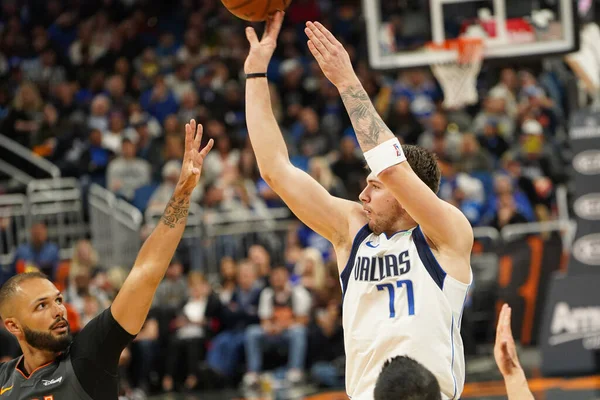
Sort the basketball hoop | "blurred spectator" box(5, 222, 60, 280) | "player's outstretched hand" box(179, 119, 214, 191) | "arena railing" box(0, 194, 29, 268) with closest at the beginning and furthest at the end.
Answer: "player's outstretched hand" box(179, 119, 214, 191)
the basketball hoop
"blurred spectator" box(5, 222, 60, 280)
"arena railing" box(0, 194, 29, 268)

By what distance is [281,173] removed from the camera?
14.8ft

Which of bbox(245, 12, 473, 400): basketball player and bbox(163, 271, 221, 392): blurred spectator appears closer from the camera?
bbox(245, 12, 473, 400): basketball player

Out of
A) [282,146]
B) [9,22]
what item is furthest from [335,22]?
[282,146]

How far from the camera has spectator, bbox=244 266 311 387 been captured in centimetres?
1251

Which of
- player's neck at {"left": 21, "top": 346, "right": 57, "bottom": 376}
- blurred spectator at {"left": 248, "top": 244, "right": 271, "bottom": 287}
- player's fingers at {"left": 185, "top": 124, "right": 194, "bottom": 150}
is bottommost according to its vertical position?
blurred spectator at {"left": 248, "top": 244, "right": 271, "bottom": 287}

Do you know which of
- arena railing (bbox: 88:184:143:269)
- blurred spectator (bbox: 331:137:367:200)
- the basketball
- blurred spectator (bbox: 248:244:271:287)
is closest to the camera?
the basketball

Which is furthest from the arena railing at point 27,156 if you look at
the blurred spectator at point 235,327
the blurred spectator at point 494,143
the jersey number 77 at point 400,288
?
the jersey number 77 at point 400,288

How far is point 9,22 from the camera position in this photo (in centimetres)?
1995

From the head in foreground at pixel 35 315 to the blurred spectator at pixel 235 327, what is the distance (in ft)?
27.1

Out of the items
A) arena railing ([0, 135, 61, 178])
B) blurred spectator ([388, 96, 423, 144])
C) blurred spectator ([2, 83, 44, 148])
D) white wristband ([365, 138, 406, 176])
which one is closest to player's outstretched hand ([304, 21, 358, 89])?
white wristband ([365, 138, 406, 176])

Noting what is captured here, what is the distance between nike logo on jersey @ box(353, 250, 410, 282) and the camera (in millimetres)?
Answer: 4082

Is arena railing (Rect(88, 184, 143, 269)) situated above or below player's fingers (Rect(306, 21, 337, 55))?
below

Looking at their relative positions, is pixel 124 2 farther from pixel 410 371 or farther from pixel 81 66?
pixel 410 371

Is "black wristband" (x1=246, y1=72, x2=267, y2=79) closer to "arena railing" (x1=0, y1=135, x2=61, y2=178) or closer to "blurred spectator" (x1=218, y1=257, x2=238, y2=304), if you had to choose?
"blurred spectator" (x1=218, y1=257, x2=238, y2=304)
